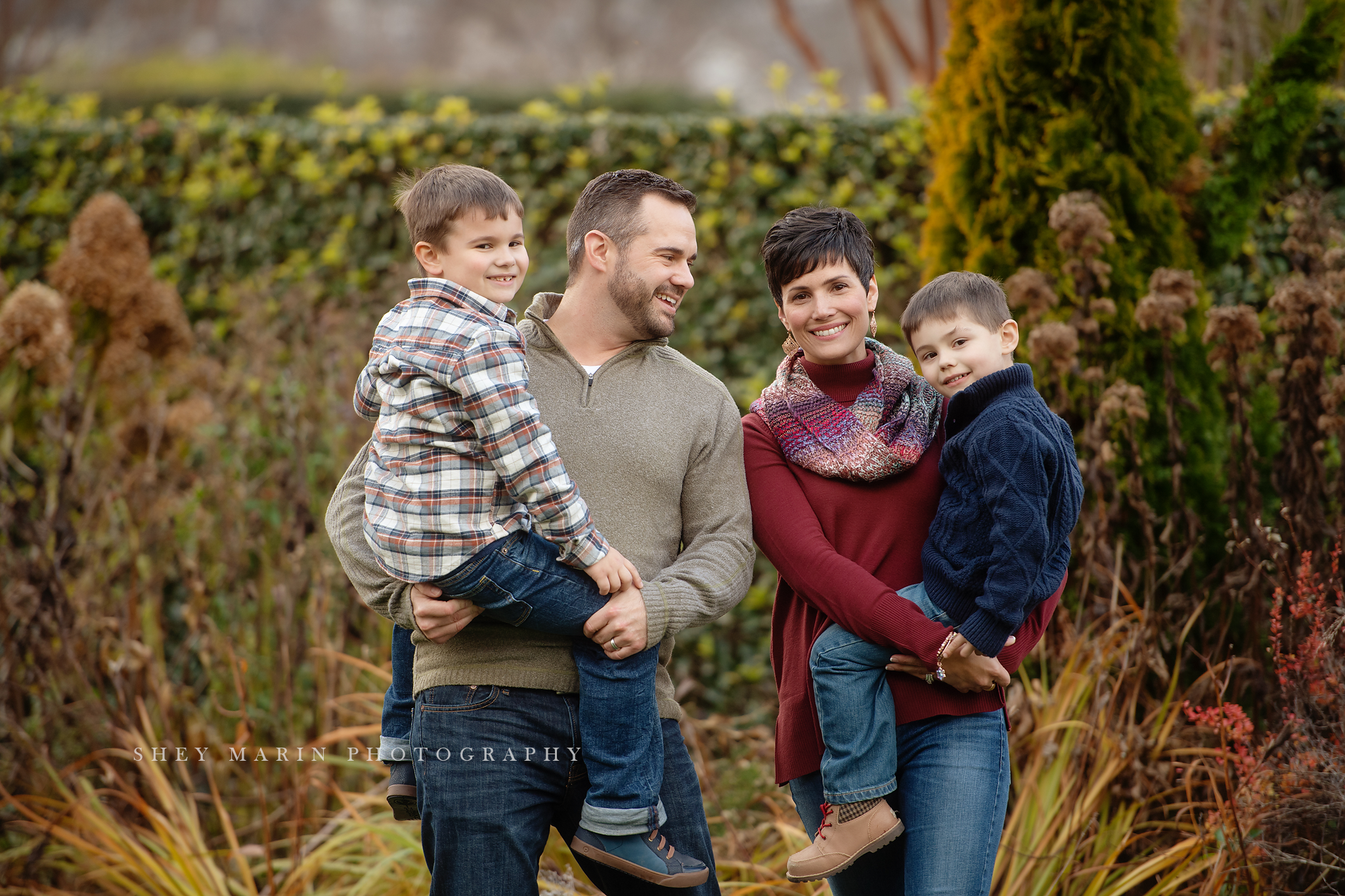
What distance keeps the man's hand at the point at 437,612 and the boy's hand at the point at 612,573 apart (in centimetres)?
24

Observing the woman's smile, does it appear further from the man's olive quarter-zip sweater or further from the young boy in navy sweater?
the man's olive quarter-zip sweater

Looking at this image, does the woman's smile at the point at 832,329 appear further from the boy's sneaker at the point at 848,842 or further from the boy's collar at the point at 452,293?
the boy's sneaker at the point at 848,842

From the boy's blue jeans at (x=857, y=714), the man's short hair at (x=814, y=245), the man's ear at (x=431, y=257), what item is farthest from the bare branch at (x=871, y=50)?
the boy's blue jeans at (x=857, y=714)

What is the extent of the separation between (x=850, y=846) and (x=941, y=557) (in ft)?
1.88

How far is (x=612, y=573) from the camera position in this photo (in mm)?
1954

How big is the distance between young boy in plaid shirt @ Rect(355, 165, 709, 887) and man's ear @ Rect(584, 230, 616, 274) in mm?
225

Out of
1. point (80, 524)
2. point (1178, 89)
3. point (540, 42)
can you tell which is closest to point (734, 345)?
point (1178, 89)

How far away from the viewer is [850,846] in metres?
1.95

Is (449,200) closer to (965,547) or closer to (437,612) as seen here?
(437,612)

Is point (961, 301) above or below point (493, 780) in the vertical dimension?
above

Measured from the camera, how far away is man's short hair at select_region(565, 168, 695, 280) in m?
2.17

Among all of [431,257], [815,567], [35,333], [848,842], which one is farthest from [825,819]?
[35,333]

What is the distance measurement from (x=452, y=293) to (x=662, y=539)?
Answer: 65 cm

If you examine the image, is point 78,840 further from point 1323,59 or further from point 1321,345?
point 1323,59
